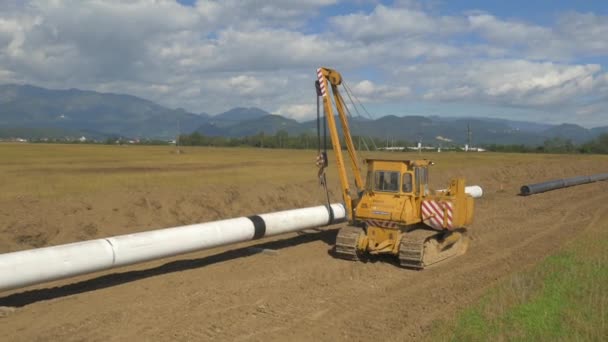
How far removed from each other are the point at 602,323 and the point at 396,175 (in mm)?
6687

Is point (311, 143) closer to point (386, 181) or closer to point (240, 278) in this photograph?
point (386, 181)

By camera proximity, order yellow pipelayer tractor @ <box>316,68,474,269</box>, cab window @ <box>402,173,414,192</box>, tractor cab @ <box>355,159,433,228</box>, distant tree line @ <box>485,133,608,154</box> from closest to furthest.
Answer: yellow pipelayer tractor @ <box>316,68,474,269</box> < tractor cab @ <box>355,159,433,228</box> < cab window @ <box>402,173,414,192</box> < distant tree line @ <box>485,133,608,154</box>

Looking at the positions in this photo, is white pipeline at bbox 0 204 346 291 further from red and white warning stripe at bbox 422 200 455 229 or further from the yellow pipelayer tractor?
red and white warning stripe at bbox 422 200 455 229

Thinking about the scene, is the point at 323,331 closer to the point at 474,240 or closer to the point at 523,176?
the point at 474,240

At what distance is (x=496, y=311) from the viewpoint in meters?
10.0

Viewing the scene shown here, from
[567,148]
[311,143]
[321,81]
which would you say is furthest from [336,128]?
[567,148]

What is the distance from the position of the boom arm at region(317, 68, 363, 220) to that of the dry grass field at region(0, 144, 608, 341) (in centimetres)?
129

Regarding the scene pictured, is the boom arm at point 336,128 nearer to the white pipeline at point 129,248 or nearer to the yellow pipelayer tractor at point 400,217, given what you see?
the yellow pipelayer tractor at point 400,217

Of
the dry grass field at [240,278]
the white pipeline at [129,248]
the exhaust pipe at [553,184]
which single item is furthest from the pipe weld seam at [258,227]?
the exhaust pipe at [553,184]

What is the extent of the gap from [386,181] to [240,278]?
14.8 ft

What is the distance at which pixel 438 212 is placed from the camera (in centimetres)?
1530

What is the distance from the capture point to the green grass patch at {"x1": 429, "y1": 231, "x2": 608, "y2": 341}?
28.9ft

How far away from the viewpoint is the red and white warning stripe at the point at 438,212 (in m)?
15.3

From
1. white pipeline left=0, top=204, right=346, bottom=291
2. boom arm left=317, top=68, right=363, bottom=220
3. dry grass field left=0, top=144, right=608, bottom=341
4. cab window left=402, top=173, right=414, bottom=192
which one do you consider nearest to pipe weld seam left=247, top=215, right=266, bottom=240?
white pipeline left=0, top=204, right=346, bottom=291
